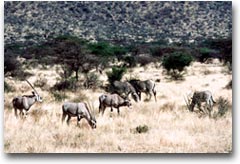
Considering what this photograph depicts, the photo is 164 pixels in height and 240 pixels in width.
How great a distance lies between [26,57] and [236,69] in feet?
7.40

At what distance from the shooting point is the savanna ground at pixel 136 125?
8.25 metres

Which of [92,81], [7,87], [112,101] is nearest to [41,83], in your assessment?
[7,87]

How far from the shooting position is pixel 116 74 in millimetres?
8562

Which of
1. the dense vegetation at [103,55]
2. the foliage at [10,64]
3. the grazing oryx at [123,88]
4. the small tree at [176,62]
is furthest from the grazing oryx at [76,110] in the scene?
the small tree at [176,62]

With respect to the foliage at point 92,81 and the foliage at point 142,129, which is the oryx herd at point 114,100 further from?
the foliage at point 142,129

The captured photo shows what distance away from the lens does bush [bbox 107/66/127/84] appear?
852 centimetres

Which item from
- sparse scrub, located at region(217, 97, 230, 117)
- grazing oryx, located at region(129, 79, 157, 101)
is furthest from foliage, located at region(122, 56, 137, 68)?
sparse scrub, located at region(217, 97, 230, 117)

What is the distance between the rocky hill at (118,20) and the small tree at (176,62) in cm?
18

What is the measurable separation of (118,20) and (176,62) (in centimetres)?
77

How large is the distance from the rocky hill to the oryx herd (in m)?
0.51

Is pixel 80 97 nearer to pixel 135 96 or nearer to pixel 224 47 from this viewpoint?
pixel 135 96

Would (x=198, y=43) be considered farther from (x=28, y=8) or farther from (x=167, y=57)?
(x=28, y=8)

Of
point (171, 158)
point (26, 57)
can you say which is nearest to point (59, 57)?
point (26, 57)

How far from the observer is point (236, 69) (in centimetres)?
826
